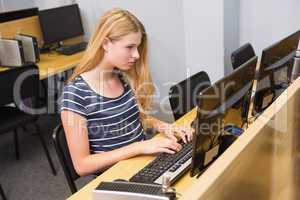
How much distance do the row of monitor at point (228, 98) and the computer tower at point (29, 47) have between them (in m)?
2.02

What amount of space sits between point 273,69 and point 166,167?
619 mm

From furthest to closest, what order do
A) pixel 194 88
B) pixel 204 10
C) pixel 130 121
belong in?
1. pixel 204 10
2. pixel 194 88
3. pixel 130 121

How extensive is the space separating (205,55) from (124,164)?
5.33 feet

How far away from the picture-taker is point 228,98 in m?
1.16

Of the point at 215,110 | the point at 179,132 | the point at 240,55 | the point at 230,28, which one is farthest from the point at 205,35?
the point at 215,110

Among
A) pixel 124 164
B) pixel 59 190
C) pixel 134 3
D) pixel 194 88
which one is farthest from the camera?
pixel 134 3

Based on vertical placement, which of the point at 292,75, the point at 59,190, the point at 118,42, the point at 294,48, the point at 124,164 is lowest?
the point at 59,190

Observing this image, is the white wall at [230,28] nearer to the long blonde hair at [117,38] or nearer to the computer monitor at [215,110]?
the long blonde hair at [117,38]

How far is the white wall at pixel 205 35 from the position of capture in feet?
8.93

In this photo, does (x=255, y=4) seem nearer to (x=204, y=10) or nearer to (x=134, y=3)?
(x=204, y=10)

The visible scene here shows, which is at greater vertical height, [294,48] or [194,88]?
[294,48]

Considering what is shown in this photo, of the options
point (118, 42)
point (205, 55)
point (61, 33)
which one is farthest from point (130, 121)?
point (61, 33)

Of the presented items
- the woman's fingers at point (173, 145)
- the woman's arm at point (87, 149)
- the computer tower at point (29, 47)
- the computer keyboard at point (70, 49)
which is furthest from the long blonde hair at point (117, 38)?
the computer keyboard at point (70, 49)

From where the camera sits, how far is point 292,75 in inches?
69.7
